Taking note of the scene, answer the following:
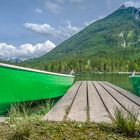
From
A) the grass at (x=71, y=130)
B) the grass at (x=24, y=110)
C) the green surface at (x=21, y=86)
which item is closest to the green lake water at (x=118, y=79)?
the green surface at (x=21, y=86)

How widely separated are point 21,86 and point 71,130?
5988 mm

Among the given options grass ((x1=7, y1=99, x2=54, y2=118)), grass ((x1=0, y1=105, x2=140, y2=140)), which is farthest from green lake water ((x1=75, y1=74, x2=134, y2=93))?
grass ((x1=0, y1=105, x2=140, y2=140))

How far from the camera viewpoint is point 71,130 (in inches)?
185

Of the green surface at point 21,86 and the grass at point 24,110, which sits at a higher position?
the green surface at point 21,86

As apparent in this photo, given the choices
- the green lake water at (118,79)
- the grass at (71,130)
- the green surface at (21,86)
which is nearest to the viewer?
the grass at (71,130)

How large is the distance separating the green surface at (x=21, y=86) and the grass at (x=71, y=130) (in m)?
4.52

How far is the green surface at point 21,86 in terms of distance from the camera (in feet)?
31.3

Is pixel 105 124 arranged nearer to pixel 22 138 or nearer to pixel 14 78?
pixel 22 138

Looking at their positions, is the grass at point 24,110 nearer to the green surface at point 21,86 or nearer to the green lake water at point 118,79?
the green surface at point 21,86

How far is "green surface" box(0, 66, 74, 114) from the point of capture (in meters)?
9.55

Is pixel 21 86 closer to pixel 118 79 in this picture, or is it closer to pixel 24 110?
pixel 24 110

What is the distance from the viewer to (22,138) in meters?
4.15

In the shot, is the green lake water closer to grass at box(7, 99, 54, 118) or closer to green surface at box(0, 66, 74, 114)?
green surface at box(0, 66, 74, 114)

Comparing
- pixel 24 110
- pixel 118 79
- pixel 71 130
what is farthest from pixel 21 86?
pixel 118 79
